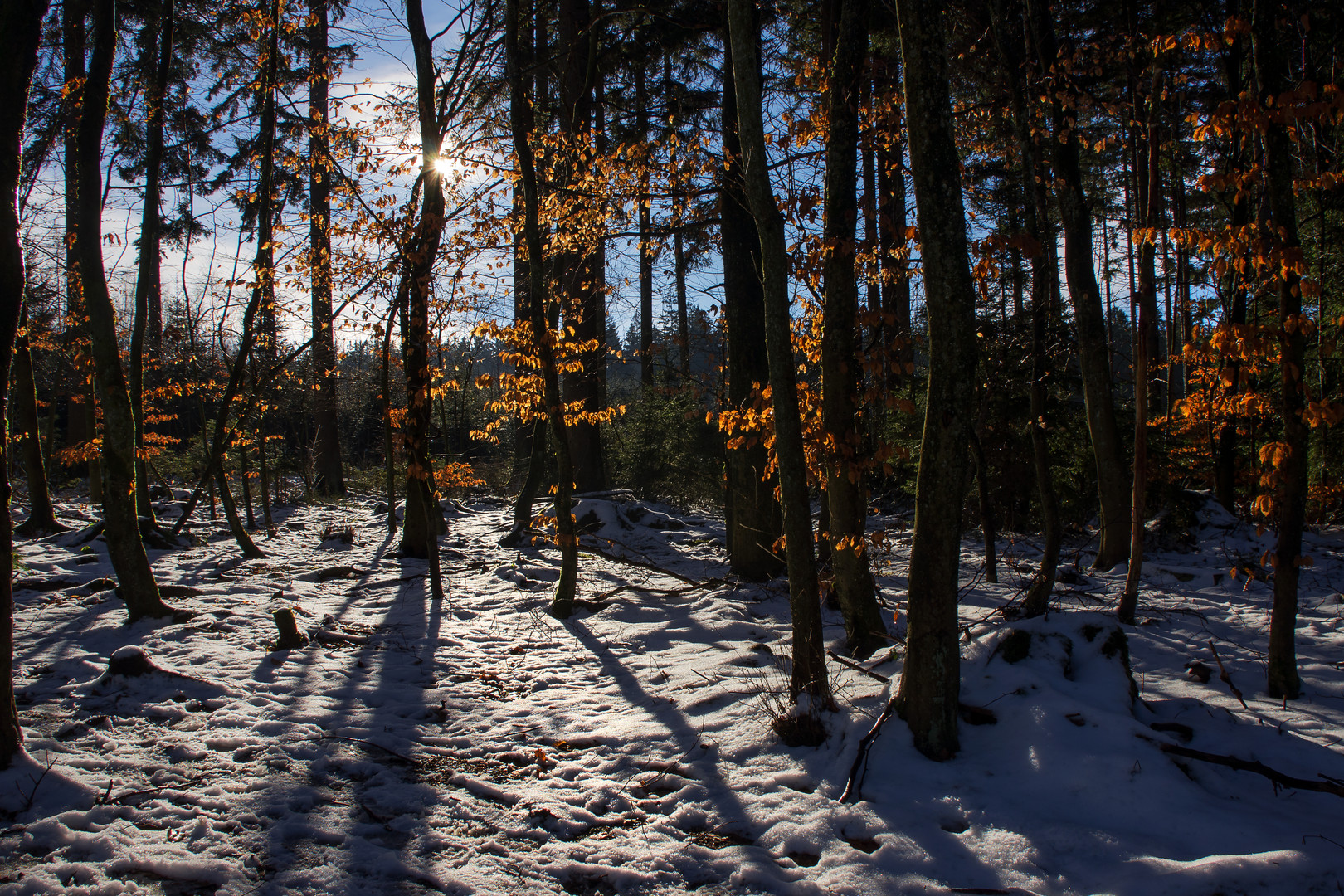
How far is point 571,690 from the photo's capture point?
449cm

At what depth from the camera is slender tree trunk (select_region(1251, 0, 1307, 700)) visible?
3.39m

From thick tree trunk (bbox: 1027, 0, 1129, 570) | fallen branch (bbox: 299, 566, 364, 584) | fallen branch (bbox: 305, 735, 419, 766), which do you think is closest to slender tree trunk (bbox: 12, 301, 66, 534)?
fallen branch (bbox: 299, 566, 364, 584)

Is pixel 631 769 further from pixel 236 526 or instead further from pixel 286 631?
pixel 236 526

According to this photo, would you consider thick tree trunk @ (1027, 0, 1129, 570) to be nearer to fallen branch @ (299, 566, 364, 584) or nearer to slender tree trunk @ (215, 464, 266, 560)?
fallen branch @ (299, 566, 364, 584)

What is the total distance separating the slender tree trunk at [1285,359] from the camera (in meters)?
3.39

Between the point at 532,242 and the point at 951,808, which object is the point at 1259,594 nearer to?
the point at 951,808

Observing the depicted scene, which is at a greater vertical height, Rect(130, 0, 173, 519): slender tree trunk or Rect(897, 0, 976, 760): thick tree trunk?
Rect(130, 0, 173, 519): slender tree trunk

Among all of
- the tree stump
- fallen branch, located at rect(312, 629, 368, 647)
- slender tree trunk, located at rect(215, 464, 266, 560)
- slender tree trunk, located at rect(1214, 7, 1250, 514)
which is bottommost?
fallen branch, located at rect(312, 629, 368, 647)

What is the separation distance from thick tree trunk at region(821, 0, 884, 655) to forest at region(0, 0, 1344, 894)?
3cm

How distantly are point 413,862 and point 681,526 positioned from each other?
8.36 meters

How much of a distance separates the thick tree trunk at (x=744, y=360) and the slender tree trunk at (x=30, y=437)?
20.3 feet

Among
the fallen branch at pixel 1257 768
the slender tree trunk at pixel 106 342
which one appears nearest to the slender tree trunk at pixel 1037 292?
the fallen branch at pixel 1257 768

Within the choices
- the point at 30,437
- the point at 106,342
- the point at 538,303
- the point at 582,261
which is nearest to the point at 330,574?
the point at 106,342

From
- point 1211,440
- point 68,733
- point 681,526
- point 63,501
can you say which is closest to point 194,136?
point 63,501
